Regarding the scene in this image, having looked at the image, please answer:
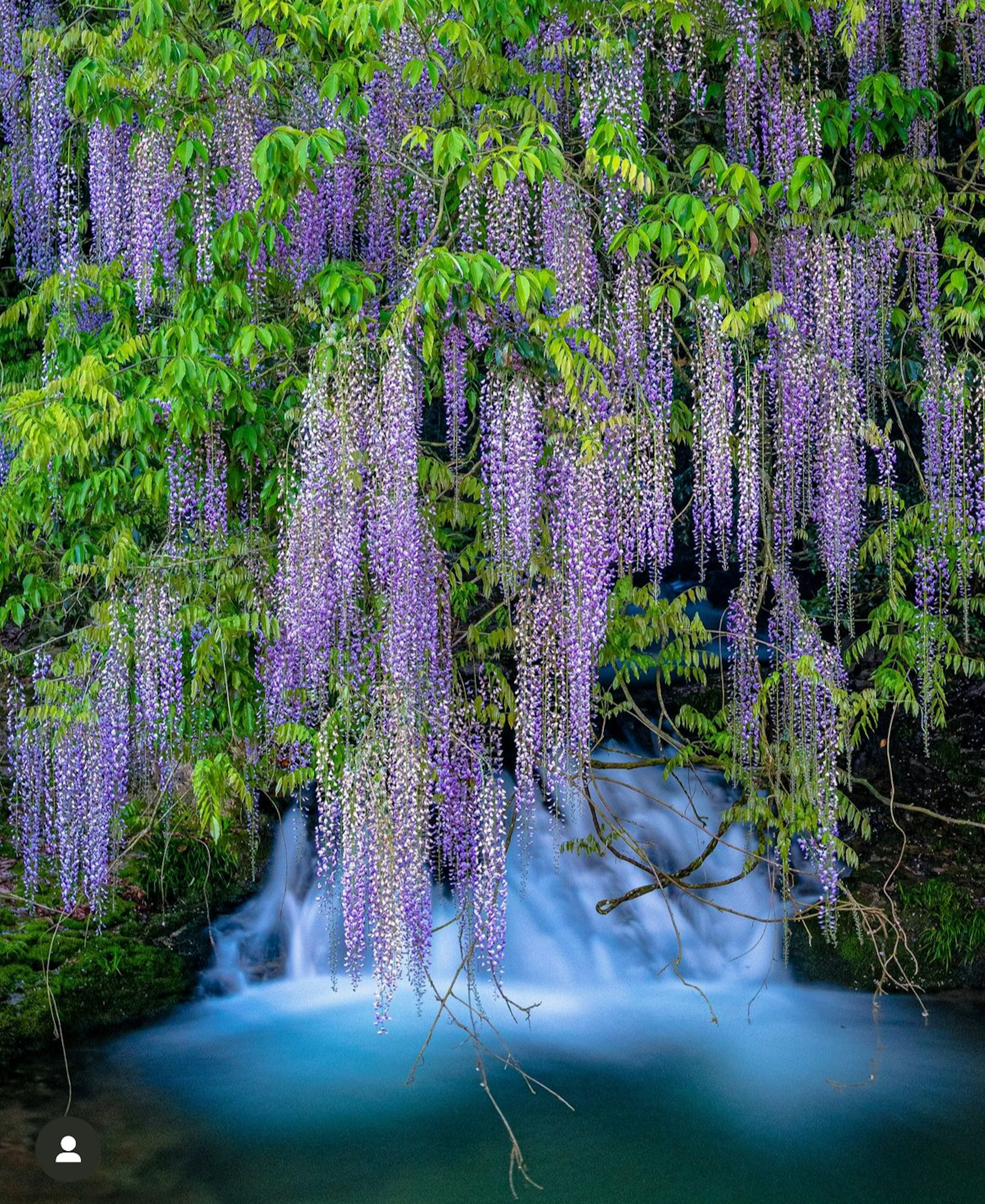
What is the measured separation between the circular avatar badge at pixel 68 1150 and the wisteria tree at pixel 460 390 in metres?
0.96

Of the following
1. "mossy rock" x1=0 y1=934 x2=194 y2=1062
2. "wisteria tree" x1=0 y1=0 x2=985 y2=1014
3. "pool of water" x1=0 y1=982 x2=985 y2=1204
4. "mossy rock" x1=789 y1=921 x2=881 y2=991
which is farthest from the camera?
"mossy rock" x1=789 y1=921 x2=881 y2=991

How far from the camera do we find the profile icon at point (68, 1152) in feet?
15.3

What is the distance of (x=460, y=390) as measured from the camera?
457 cm

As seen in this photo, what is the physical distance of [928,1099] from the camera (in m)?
5.22

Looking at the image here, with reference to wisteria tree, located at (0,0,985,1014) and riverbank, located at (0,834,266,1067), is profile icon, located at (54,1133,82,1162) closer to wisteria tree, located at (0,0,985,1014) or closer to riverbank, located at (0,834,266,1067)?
riverbank, located at (0,834,266,1067)

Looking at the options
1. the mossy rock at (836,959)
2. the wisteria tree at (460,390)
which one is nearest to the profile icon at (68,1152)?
the wisteria tree at (460,390)

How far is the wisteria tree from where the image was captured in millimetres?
4234

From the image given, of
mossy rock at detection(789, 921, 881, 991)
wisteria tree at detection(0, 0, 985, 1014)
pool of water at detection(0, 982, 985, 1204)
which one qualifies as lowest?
pool of water at detection(0, 982, 985, 1204)

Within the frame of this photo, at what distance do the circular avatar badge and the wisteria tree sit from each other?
3.14ft

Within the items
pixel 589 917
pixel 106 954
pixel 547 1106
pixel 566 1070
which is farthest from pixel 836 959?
pixel 106 954

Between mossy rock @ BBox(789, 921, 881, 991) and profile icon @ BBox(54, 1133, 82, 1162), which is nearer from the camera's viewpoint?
profile icon @ BBox(54, 1133, 82, 1162)

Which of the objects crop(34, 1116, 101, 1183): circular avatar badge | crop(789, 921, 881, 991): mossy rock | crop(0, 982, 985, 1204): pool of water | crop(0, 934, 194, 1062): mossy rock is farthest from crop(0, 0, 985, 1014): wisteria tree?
crop(34, 1116, 101, 1183): circular avatar badge

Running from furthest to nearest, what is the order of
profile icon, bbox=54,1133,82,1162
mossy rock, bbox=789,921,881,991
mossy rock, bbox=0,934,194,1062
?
1. mossy rock, bbox=789,921,881,991
2. mossy rock, bbox=0,934,194,1062
3. profile icon, bbox=54,1133,82,1162

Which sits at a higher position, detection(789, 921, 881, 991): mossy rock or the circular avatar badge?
detection(789, 921, 881, 991): mossy rock
